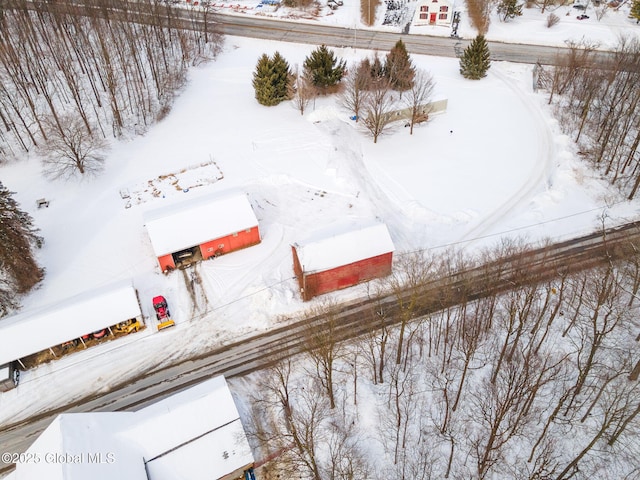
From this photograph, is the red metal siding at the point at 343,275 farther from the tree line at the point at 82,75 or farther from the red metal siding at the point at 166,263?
the tree line at the point at 82,75

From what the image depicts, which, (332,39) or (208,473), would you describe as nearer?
(208,473)

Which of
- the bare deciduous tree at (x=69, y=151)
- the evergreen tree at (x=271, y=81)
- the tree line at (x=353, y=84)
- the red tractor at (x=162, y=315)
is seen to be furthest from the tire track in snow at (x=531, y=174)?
the bare deciduous tree at (x=69, y=151)

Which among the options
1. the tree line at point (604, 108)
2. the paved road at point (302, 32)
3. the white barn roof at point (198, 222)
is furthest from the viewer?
the paved road at point (302, 32)

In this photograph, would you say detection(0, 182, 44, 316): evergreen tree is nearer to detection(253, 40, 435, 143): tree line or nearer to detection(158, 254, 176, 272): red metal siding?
detection(158, 254, 176, 272): red metal siding

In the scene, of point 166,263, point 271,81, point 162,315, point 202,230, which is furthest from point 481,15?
point 162,315

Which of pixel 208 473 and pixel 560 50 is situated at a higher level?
pixel 560 50

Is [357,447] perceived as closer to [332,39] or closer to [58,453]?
[58,453]

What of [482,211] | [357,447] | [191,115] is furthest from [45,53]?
[357,447]
